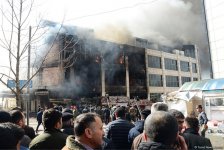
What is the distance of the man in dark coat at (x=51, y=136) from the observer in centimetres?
314

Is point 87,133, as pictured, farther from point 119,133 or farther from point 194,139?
point 119,133

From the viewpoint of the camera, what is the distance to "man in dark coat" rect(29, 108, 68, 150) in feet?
10.3

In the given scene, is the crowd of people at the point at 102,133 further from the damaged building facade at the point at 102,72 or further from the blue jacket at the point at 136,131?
the damaged building facade at the point at 102,72

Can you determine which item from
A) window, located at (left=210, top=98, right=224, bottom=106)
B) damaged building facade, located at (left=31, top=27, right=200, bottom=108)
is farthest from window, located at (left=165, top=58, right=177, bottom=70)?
window, located at (left=210, top=98, right=224, bottom=106)

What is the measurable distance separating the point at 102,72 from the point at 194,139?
3724cm

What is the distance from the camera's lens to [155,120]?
201cm

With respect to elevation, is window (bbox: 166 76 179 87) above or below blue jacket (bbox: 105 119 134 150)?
above

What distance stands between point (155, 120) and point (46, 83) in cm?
3874

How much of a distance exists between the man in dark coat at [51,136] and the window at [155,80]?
46.1 meters

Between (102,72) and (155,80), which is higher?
(102,72)

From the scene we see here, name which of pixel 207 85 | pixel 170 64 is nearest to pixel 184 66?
pixel 170 64

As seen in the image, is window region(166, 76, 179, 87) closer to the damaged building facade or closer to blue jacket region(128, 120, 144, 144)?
the damaged building facade

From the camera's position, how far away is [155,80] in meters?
50.0

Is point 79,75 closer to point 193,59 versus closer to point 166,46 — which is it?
point 166,46
